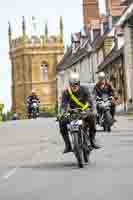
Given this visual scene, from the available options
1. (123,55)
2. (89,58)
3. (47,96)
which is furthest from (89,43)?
(47,96)

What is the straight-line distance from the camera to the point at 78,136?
659 inches

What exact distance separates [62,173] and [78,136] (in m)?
1.07

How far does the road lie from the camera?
12.6 meters

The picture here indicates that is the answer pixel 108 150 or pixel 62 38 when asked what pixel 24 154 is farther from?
pixel 62 38

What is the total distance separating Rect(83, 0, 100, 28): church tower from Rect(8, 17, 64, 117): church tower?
62.4 meters

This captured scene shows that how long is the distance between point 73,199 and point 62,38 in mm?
155398

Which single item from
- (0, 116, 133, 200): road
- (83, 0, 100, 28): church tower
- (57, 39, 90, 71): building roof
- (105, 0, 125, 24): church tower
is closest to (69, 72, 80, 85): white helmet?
(0, 116, 133, 200): road

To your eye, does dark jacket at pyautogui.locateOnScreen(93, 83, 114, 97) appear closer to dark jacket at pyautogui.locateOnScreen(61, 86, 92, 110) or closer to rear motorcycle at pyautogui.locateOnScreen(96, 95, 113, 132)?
rear motorcycle at pyautogui.locateOnScreen(96, 95, 113, 132)

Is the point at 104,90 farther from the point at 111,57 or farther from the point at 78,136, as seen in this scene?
the point at 111,57

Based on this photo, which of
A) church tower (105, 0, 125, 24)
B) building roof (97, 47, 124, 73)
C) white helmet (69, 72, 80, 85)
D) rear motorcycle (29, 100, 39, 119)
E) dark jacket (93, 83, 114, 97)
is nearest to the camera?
white helmet (69, 72, 80, 85)

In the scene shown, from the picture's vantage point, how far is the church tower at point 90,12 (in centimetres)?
9569

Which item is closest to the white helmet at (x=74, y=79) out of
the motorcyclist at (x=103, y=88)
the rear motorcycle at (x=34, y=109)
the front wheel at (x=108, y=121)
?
the motorcyclist at (x=103, y=88)

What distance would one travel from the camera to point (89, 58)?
9612 cm

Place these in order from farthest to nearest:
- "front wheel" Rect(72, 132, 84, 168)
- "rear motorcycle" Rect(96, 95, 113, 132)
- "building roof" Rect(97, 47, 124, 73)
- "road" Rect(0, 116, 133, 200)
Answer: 1. "building roof" Rect(97, 47, 124, 73)
2. "rear motorcycle" Rect(96, 95, 113, 132)
3. "front wheel" Rect(72, 132, 84, 168)
4. "road" Rect(0, 116, 133, 200)
